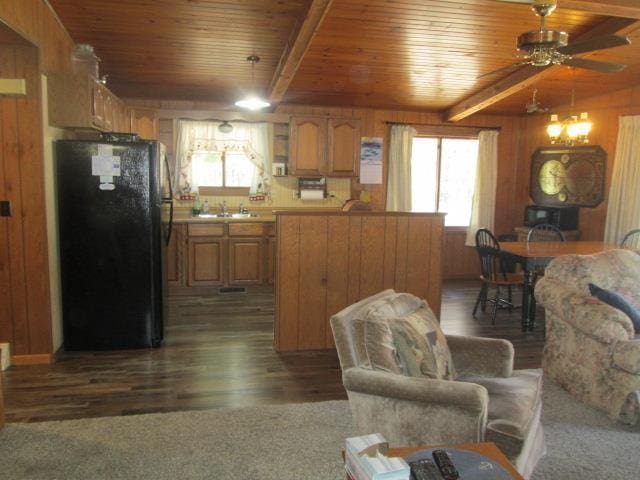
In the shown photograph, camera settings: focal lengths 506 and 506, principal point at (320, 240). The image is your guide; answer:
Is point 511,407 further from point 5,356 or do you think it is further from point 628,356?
point 5,356

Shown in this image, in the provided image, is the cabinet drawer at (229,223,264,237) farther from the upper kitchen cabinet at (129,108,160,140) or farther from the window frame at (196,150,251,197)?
the upper kitchen cabinet at (129,108,160,140)

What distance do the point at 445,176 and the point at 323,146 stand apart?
1.98 m

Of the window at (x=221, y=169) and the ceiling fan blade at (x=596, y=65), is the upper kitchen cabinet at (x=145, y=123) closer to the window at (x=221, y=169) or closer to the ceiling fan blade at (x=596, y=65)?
the window at (x=221, y=169)

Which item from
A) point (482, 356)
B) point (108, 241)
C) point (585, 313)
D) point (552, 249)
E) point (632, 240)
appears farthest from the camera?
point (632, 240)

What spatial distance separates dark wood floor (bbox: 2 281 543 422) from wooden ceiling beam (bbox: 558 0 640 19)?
265 cm

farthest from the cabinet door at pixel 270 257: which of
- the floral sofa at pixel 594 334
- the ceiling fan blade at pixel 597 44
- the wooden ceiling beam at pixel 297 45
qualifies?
the ceiling fan blade at pixel 597 44

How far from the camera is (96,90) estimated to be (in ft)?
13.5

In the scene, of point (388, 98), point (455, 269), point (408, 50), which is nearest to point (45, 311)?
point (408, 50)

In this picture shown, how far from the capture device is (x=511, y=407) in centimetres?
218

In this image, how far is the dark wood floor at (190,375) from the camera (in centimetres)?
313

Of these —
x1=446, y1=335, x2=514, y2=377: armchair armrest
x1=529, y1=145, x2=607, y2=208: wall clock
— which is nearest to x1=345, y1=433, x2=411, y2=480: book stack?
x1=446, y1=335, x2=514, y2=377: armchair armrest

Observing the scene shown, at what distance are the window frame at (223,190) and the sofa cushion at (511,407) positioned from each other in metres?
4.80

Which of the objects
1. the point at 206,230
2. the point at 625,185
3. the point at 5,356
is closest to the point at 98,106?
the point at 5,356

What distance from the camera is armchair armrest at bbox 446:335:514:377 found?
8.29 ft
